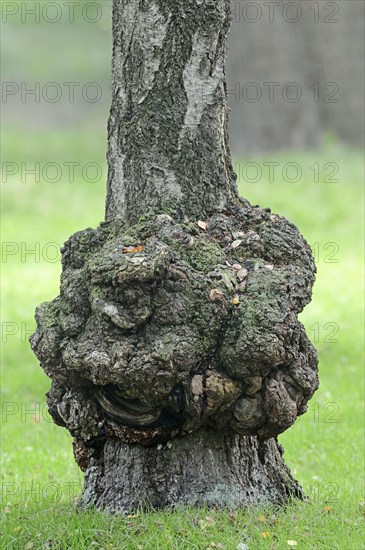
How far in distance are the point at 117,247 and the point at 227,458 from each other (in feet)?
4.30

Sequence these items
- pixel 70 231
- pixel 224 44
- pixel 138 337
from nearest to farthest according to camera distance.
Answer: pixel 138 337
pixel 224 44
pixel 70 231

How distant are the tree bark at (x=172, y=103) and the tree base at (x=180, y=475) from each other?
1.30m

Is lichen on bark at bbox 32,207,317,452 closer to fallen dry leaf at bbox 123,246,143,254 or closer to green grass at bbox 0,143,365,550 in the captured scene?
fallen dry leaf at bbox 123,246,143,254

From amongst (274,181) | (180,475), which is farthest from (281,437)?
(274,181)

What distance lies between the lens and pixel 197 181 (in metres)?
4.96

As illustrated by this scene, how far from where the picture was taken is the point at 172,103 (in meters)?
4.93

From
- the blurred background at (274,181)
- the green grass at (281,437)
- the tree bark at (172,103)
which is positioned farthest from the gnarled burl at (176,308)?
the blurred background at (274,181)

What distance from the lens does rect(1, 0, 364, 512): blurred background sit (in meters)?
8.76

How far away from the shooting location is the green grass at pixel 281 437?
436cm

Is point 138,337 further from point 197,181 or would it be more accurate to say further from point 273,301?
point 197,181

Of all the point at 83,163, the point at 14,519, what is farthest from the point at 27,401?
the point at 83,163

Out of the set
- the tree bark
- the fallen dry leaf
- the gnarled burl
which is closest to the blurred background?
the gnarled burl

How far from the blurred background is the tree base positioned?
99.0 inches

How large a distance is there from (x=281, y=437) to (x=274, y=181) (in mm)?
11786
